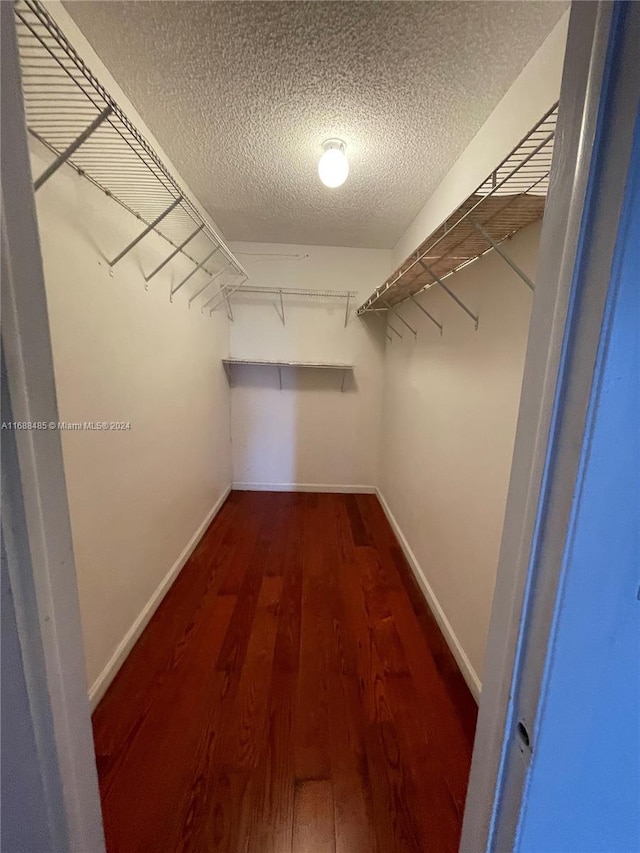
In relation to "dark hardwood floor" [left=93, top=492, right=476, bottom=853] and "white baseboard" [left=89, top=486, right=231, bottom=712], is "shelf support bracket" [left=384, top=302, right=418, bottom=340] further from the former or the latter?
"white baseboard" [left=89, top=486, right=231, bottom=712]

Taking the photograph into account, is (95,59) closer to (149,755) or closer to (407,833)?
(149,755)

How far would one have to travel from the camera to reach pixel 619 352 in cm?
38

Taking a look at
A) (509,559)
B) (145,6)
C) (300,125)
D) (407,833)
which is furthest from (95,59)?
→ (407,833)

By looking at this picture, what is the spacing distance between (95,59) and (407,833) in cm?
278

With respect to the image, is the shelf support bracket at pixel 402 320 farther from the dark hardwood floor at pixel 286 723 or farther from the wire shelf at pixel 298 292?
the dark hardwood floor at pixel 286 723

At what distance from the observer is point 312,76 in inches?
49.1

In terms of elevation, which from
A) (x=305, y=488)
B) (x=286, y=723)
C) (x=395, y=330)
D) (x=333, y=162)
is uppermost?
(x=333, y=162)

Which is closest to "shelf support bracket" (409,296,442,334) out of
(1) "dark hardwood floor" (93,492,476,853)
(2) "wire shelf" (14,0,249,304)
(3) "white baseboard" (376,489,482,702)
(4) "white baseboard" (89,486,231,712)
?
(2) "wire shelf" (14,0,249,304)

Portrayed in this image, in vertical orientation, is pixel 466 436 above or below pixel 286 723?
above

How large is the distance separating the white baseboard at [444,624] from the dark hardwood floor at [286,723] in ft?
0.15

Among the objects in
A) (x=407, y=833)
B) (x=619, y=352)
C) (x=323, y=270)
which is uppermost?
(x=323, y=270)

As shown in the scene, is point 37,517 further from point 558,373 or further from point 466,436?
point 466,436

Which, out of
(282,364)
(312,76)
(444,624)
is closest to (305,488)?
(282,364)

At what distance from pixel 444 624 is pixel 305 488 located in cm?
208
